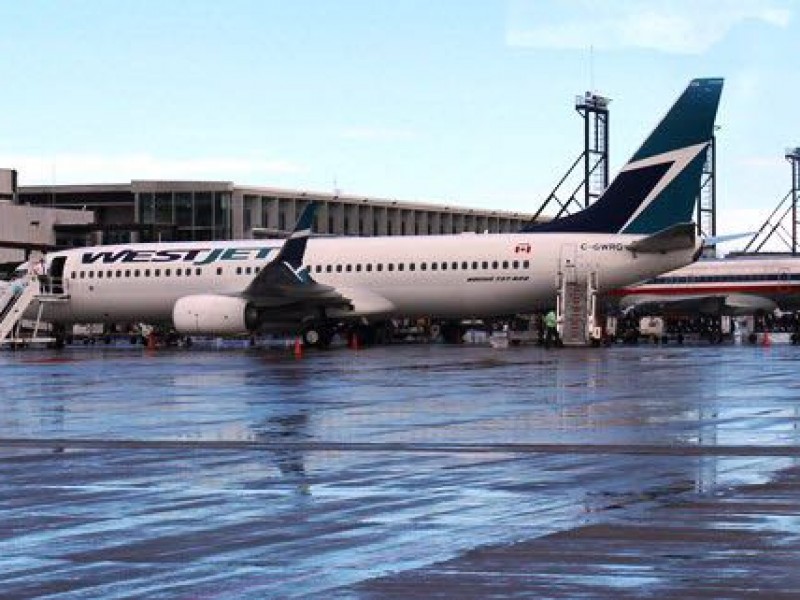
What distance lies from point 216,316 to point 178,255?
20.0 feet

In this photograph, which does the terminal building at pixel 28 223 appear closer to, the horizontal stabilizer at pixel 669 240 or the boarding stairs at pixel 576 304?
the boarding stairs at pixel 576 304

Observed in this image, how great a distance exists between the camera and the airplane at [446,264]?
2189 inches

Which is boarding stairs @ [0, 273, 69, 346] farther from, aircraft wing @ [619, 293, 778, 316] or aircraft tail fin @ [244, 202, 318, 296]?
aircraft wing @ [619, 293, 778, 316]

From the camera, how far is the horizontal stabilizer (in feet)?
176

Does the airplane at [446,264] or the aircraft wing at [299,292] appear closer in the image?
the airplane at [446,264]

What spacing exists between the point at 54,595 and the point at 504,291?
48295mm

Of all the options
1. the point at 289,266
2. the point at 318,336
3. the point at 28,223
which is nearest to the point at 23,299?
the point at 289,266

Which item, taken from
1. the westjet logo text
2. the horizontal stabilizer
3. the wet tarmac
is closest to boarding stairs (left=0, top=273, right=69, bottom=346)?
the westjet logo text

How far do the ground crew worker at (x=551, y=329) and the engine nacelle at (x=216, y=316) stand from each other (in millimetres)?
10293

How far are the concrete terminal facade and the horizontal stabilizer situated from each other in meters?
55.3

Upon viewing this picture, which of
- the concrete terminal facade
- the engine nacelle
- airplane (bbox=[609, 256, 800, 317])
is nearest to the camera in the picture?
the engine nacelle

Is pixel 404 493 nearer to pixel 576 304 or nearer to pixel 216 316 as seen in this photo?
pixel 576 304

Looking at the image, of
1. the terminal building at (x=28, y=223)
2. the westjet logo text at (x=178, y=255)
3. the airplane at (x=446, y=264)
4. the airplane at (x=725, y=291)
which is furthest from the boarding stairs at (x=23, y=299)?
the terminal building at (x=28, y=223)

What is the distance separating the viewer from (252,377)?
3444 centimetres
